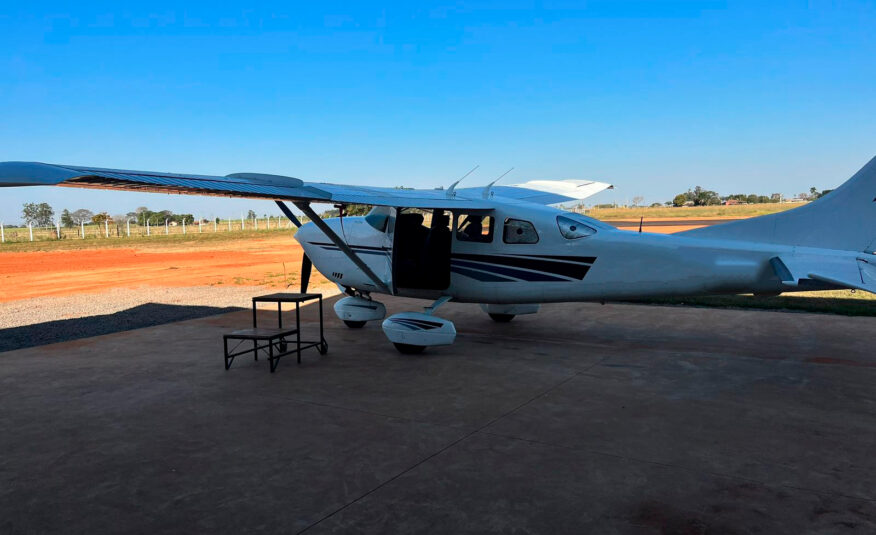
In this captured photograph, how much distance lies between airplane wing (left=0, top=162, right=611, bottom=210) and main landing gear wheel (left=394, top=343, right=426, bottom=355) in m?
2.05

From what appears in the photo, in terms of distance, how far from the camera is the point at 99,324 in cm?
1109

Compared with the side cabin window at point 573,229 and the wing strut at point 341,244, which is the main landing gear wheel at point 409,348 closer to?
the wing strut at point 341,244

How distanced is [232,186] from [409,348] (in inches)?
133

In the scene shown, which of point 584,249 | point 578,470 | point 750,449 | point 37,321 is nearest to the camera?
point 578,470

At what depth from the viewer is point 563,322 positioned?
416 inches

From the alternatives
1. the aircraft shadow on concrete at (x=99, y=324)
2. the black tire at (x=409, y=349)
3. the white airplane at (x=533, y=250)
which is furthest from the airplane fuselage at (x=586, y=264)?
the aircraft shadow on concrete at (x=99, y=324)

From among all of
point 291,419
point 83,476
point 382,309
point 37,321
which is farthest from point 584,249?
point 37,321

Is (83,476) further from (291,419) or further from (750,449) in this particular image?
(750,449)

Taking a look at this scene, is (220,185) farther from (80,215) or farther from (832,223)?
(80,215)

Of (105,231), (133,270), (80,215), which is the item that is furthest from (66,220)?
(133,270)

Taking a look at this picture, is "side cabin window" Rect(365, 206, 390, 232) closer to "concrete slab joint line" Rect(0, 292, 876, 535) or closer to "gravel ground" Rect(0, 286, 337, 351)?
"concrete slab joint line" Rect(0, 292, 876, 535)

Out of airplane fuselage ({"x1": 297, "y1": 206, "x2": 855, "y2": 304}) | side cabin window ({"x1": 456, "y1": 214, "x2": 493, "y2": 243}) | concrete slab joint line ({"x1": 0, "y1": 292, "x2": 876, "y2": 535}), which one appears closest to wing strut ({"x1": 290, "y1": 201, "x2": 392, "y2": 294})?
airplane fuselage ({"x1": 297, "y1": 206, "x2": 855, "y2": 304})

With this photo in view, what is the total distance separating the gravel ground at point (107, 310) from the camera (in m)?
10.2

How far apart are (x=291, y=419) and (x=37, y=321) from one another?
9.18 m
